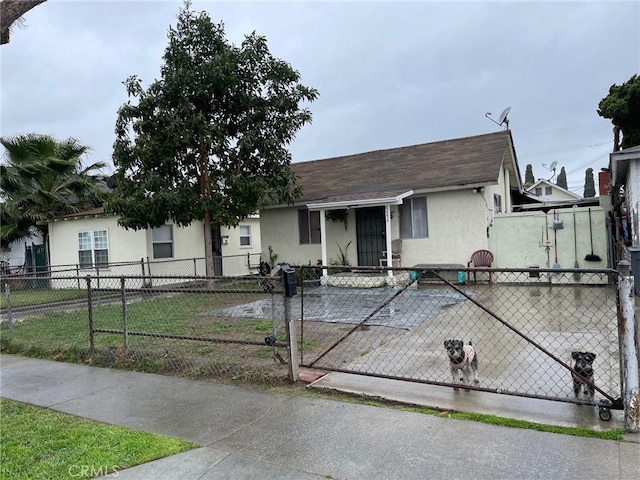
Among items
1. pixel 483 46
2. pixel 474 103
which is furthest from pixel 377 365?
pixel 474 103

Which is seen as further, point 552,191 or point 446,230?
point 552,191

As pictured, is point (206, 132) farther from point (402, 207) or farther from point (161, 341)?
point (161, 341)

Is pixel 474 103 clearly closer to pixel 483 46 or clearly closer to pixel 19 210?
pixel 483 46

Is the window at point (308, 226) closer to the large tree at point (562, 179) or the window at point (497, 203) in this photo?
the window at point (497, 203)

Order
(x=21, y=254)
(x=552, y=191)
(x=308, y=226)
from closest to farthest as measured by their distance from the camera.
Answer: (x=308, y=226), (x=21, y=254), (x=552, y=191)

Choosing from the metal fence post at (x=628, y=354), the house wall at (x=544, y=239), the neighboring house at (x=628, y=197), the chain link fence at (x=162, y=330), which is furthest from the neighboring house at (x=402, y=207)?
the metal fence post at (x=628, y=354)

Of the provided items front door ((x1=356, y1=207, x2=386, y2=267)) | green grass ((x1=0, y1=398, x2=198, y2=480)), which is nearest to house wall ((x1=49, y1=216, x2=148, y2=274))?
front door ((x1=356, y1=207, x2=386, y2=267))

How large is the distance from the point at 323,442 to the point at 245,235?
18299 millimetres

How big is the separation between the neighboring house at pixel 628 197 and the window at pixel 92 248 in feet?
53.4

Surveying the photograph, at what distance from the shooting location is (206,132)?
1315 centimetres

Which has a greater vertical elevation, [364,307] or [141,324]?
[141,324]

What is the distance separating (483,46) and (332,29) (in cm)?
624

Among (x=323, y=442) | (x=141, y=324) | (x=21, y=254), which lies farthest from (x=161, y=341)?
(x=21, y=254)

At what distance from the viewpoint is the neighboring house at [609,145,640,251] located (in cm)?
1021
